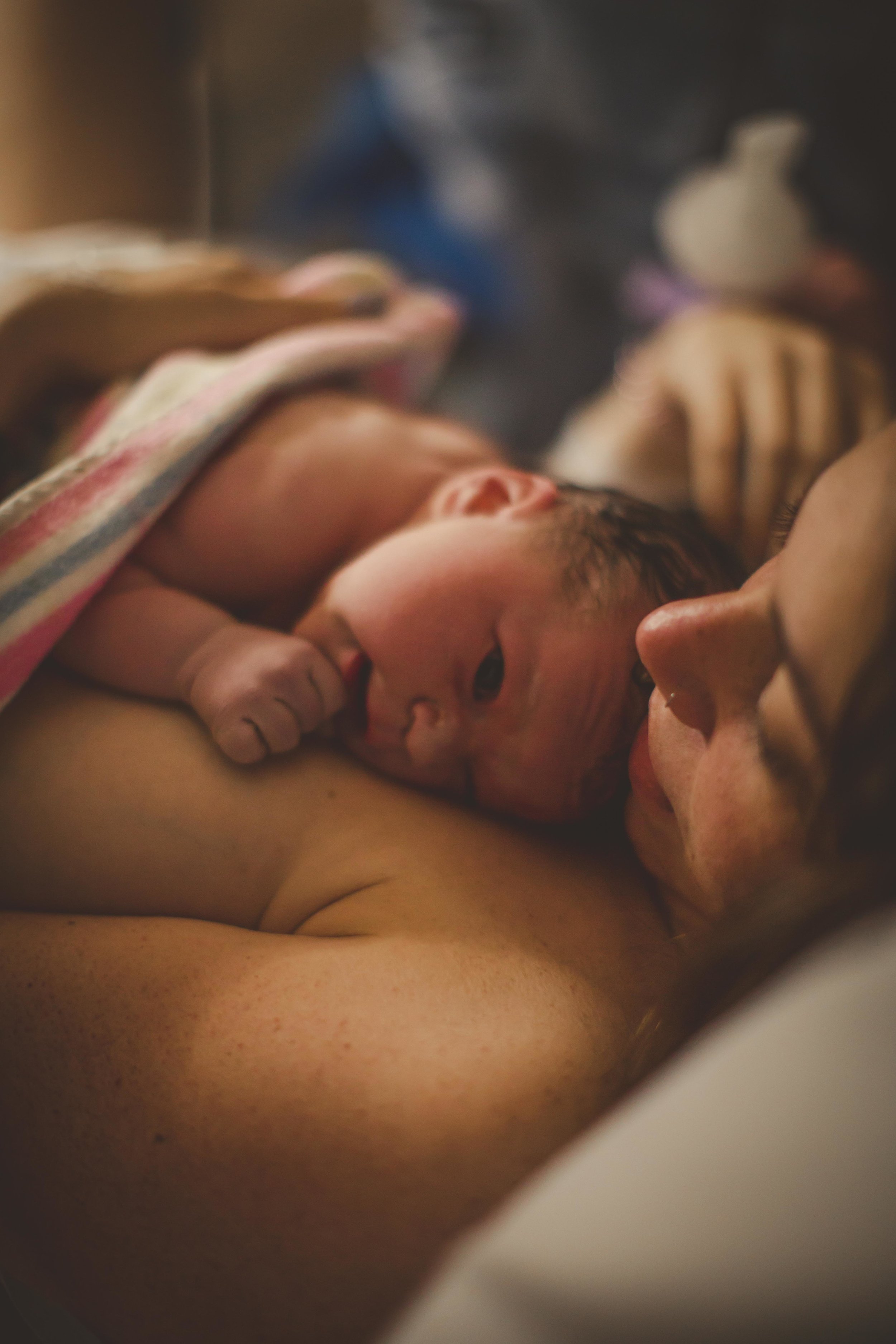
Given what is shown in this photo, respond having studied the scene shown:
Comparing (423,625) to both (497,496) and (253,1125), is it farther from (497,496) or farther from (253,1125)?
(253,1125)

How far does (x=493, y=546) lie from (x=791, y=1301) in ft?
1.51

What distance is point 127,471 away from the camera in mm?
671

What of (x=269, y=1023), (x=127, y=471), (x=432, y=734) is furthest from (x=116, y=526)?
(x=269, y=1023)

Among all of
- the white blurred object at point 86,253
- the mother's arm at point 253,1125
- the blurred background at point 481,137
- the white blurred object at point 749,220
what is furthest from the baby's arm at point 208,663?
the white blurred object at point 749,220

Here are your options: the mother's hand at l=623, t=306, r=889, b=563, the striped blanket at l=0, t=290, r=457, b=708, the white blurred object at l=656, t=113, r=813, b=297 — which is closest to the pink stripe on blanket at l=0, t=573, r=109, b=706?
the striped blanket at l=0, t=290, r=457, b=708

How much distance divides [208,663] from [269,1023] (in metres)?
0.28

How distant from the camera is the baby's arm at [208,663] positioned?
59cm

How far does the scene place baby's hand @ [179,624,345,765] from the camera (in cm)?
58

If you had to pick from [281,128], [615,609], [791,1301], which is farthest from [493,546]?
[281,128]

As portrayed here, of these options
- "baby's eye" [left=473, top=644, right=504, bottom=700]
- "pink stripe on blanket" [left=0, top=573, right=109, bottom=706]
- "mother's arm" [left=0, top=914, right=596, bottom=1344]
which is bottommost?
"mother's arm" [left=0, top=914, right=596, bottom=1344]

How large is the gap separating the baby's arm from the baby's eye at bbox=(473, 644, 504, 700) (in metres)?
0.10

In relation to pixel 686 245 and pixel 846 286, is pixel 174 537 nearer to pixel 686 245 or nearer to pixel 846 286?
pixel 686 245

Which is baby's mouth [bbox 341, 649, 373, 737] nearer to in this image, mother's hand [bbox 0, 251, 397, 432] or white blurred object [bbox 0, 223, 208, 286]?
mother's hand [bbox 0, 251, 397, 432]

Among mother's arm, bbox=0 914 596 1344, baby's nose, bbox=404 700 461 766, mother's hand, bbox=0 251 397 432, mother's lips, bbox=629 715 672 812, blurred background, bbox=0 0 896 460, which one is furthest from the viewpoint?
blurred background, bbox=0 0 896 460
